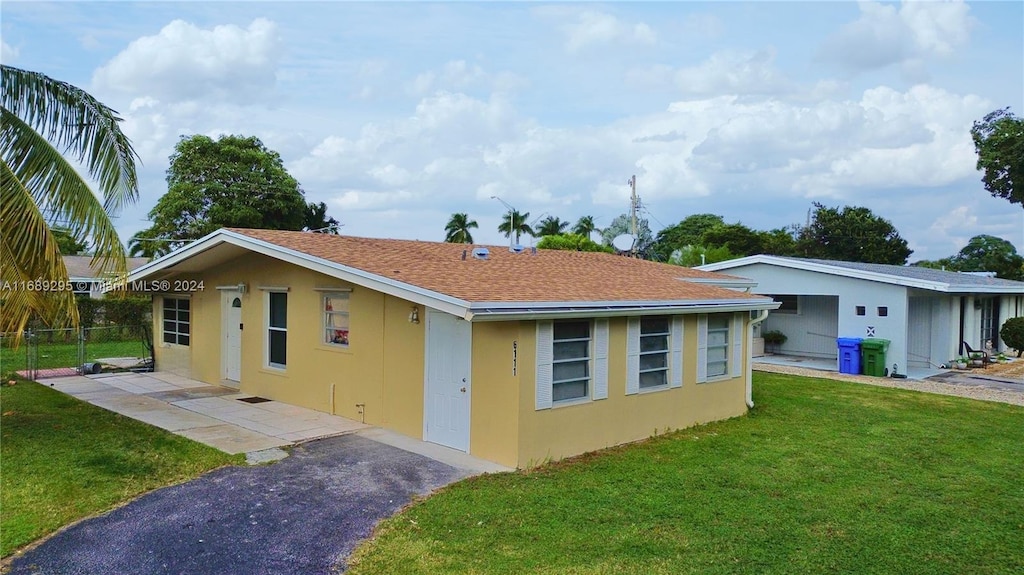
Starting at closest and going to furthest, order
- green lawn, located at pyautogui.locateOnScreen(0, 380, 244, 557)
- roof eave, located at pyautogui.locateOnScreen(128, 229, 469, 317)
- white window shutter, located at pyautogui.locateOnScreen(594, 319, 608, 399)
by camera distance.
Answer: green lawn, located at pyautogui.locateOnScreen(0, 380, 244, 557) → roof eave, located at pyautogui.locateOnScreen(128, 229, 469, 317) → white window shutter, located at pyautogui.locateOnScreen(594, 319, 608, 399)

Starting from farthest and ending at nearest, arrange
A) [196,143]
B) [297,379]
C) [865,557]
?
[196,143], [297,379], [865,557]

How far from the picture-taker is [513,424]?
8.00 meters

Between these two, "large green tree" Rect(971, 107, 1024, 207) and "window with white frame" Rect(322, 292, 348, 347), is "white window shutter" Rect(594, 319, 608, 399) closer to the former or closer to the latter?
"window with white frame" Rect(322, 292, 348, 347)

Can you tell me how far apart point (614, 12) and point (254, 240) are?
842cm

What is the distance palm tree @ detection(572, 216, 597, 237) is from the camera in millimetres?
51469

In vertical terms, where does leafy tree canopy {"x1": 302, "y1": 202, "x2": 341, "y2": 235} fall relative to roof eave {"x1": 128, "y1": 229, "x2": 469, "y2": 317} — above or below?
above

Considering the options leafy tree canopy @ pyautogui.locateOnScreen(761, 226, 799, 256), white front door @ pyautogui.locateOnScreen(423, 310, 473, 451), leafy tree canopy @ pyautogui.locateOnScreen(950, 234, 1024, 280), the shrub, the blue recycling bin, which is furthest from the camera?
leafy tree canopy @ pyautogui.locateOnScreen(761, 226, 799, 256)

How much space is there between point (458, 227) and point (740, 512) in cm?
4376

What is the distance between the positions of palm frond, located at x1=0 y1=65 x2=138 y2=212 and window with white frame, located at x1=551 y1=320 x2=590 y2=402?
6.37 meters

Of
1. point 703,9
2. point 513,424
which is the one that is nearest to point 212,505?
point 513,424

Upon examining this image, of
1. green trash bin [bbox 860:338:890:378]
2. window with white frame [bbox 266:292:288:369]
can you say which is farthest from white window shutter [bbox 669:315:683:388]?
green trash bin [bbox 860:338:890:378]

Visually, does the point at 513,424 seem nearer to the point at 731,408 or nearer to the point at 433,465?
the point at 433,465

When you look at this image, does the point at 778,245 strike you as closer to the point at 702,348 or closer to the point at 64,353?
the point at 702,348

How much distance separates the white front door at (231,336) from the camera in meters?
13.1
